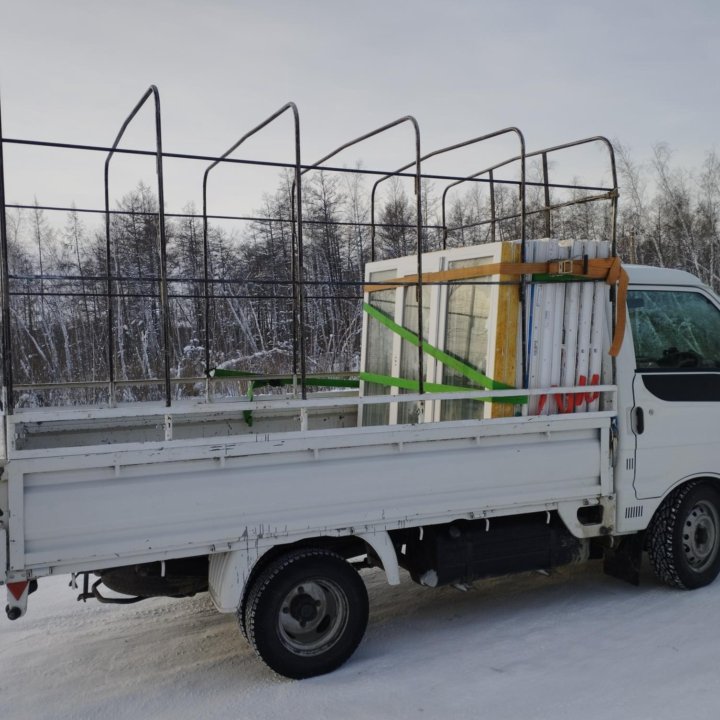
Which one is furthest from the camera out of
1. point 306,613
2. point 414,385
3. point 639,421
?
point 414,385

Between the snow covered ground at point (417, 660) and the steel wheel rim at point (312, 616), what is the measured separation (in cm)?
18

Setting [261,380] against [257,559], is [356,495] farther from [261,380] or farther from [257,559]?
[261,380]

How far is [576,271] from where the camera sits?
4738 mm

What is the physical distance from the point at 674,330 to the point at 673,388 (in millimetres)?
417

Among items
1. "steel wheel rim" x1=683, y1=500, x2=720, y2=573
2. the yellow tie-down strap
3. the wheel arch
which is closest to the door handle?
the yellow tie-down strap

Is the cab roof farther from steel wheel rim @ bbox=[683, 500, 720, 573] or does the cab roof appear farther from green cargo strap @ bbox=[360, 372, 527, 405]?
steel wheel rim @ bbox=[683, 500, 720, 573]

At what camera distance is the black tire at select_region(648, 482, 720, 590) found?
5.11 meters

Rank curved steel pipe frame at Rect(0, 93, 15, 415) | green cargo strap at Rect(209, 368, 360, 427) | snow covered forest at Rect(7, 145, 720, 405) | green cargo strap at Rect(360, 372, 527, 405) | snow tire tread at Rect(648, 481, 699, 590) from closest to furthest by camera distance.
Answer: curved steel pipe frame at Rect(0, 93, 15, 415)
green cargo strap at Rect(360, 372, 527, 405)
snow tire tread at Rect(648, 481, 699, 590)
green cargo strap at Rect(209, 368, 360, 427)
snow covered forest at Rect(7, 145, 720, 405)

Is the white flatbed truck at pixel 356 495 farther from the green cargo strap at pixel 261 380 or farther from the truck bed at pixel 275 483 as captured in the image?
the green cargo strap at pixel 261 380

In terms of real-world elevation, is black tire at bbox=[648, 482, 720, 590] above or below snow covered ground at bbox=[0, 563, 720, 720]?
above

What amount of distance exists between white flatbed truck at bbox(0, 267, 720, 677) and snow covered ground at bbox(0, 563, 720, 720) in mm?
295

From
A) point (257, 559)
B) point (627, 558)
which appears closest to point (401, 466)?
point (257, 559)

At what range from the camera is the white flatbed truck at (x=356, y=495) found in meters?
3.63

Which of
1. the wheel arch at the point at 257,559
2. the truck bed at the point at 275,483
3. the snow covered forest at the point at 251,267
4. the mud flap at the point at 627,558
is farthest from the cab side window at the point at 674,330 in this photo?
the snow covered forest at the point at 251,267
